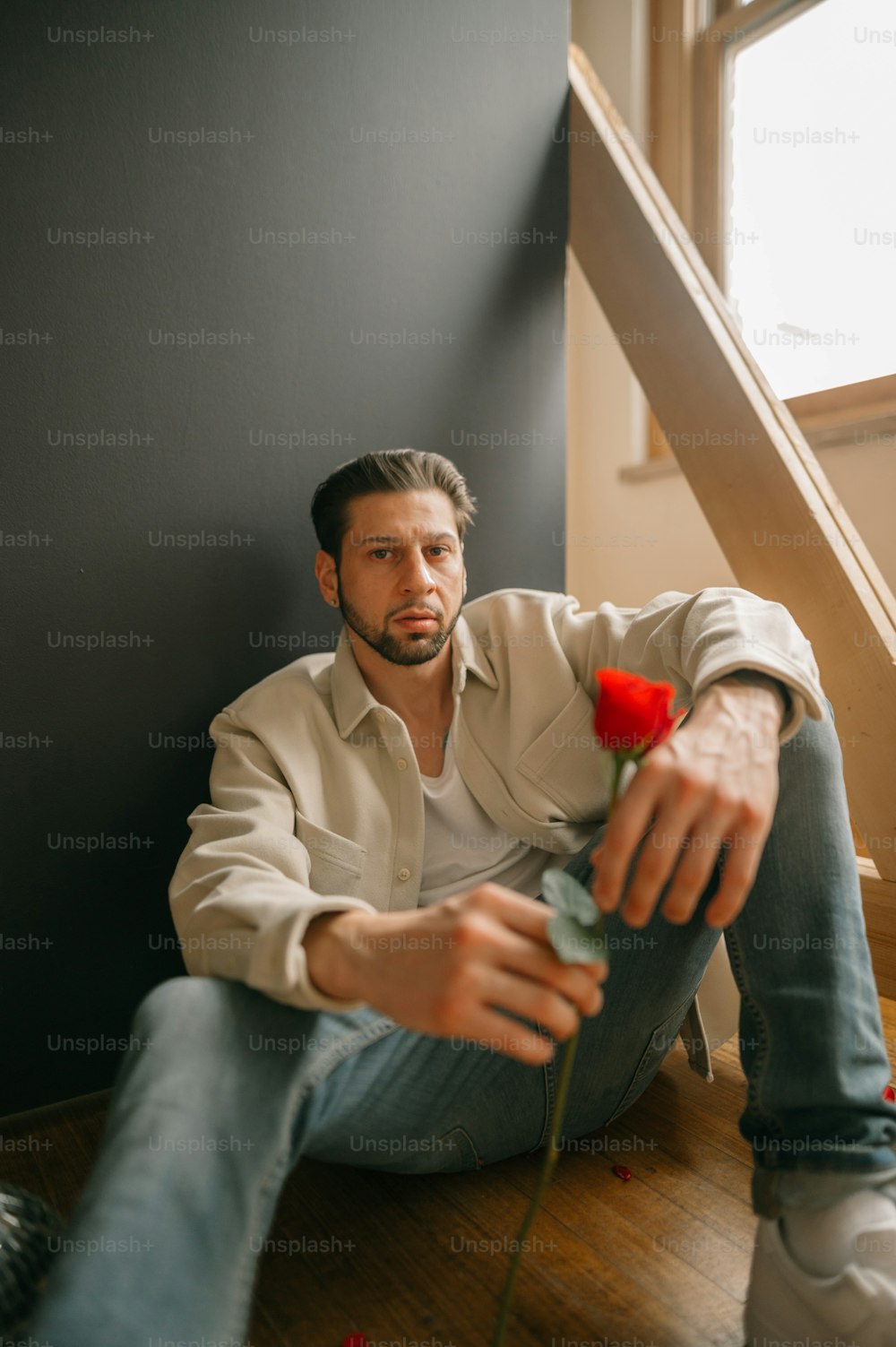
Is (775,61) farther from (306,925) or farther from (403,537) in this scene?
(306,925)

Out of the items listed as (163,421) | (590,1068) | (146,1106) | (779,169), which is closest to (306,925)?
(146,1106)

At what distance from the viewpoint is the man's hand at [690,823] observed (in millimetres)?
826

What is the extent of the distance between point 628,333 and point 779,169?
5.74ft

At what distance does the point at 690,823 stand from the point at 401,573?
2.50ft

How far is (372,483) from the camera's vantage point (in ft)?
5.11

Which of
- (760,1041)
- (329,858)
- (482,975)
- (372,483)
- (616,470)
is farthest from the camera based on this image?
(616,470)

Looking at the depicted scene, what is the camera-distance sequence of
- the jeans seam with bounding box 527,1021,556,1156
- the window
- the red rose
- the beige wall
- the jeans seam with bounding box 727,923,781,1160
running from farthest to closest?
the beige wall
the window
the jeans seam with bounding box 527,1021,556,1156
the jeans seam with bounding box 727,923,781,1160
the red rose

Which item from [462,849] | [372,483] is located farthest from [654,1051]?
[372,483]

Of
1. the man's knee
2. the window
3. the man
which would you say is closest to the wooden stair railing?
the man

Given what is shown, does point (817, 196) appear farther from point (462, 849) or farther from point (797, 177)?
point (462, 849)

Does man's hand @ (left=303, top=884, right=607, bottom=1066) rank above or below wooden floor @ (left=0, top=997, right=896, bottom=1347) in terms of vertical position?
above

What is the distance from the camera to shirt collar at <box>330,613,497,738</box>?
1420mm

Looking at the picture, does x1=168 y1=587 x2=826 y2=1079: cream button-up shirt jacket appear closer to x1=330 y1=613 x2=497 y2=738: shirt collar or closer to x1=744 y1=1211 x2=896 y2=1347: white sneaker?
x1=330 y1=613 x2=497 y2=738: shirt collar

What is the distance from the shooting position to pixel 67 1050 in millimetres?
1484
